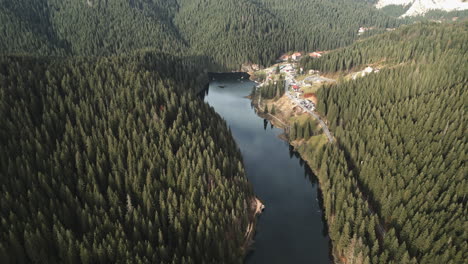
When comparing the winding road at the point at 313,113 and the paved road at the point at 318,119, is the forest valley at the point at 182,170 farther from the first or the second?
the winding road at the point at 313,113

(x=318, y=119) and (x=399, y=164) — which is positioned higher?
(x=318, y=119)

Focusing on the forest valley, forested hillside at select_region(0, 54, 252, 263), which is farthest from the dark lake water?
forested hillside at select_region(0, 54, 252, 263)

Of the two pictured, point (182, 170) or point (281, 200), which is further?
point (281, 200)

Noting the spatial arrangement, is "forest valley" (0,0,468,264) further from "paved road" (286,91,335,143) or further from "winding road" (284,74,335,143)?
"winding road" (284,74,335,143)

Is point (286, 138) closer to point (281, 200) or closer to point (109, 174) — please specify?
point (281, 200)

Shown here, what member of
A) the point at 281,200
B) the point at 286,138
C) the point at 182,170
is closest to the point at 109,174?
the point at 182,170

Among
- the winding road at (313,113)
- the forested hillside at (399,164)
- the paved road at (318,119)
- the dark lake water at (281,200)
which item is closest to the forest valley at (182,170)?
the forested hillside at (399,164)
